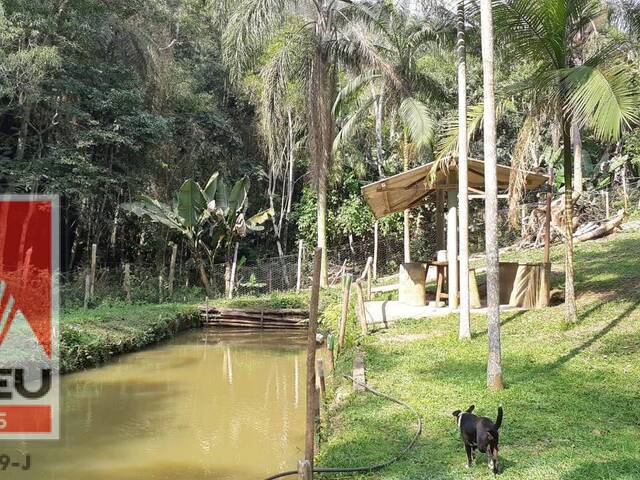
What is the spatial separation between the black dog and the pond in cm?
232

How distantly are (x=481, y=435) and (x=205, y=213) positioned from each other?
14855 mm

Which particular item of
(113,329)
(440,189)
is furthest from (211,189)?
(440,189)

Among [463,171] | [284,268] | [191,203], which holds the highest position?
[191,203]

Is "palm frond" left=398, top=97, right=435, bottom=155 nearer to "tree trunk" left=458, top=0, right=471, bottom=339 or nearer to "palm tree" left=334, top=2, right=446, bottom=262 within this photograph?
"palm tree" left=334, top=2, right=446, bottom=262

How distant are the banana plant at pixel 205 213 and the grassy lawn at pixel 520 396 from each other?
878 centimetres

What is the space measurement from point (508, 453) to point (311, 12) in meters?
14.7

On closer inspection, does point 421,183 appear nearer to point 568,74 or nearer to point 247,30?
point 568,74

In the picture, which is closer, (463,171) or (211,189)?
(463,171)

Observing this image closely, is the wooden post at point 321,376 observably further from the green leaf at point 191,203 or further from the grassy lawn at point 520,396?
the green leaf at point 191,203

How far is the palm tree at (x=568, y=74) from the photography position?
7.58 meters

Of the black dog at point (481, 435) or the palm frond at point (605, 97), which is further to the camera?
the palm frond at point (605, 97)

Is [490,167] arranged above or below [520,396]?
Result: above

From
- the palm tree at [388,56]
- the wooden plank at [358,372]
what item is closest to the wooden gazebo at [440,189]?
the palm tree at [388,56]

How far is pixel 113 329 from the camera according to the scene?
12648 millimetres
